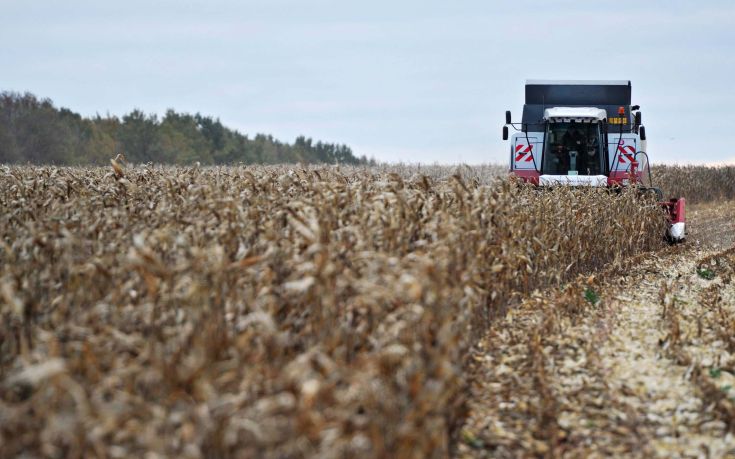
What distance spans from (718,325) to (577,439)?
10.6ft

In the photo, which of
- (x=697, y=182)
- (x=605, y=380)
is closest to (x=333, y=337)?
(x=605, y=380)

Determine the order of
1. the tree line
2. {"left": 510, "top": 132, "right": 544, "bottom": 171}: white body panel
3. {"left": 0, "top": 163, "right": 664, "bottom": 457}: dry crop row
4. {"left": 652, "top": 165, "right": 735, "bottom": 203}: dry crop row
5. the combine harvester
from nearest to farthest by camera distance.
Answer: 1. {"left": 0, "top": 163, "right": 664, "bottom": 457}: dry crop row
2. the combine harvester
3. {"left": 510, "top": 132, "right": 544, "bottom": 171}: white body panel
4. {"left": 652, "top": 165, "right": 735, "bottom": 203}: dry crop row
5. the tree line

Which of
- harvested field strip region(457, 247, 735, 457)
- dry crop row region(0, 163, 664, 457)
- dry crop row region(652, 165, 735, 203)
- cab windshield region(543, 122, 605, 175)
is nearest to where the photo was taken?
dry crop row region(0, 163, 664, 457)

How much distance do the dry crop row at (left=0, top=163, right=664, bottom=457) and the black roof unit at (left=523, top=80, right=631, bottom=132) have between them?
29.2 ft

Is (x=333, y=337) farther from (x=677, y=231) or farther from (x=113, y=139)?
(x=113, y=139)

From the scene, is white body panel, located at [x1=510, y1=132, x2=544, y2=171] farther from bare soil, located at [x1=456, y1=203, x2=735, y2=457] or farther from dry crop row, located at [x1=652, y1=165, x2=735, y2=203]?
dry crop row, located at [x1=652, y1=165, x2=735, y2=203]

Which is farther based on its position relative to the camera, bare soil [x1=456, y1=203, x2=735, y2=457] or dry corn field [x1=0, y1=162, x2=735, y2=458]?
bare soil [x1=456, y1=203, x2=735, y2=457]

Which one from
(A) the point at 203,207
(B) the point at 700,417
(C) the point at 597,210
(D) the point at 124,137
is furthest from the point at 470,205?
(D) the point at 124,137

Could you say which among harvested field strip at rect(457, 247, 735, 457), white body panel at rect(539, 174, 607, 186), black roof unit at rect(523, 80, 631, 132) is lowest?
harvested field strip at rect(457, 247, 735, 457)

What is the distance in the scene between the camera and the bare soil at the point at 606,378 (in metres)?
5.27

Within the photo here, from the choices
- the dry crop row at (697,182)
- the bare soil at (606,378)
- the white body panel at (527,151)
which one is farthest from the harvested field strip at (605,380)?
the dry crop row at (697,182)

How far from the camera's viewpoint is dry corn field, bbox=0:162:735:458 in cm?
372

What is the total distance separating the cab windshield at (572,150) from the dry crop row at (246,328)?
26.0ft

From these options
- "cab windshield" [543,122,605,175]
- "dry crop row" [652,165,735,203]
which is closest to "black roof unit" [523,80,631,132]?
"cab windshield" [543,122,605,175]
